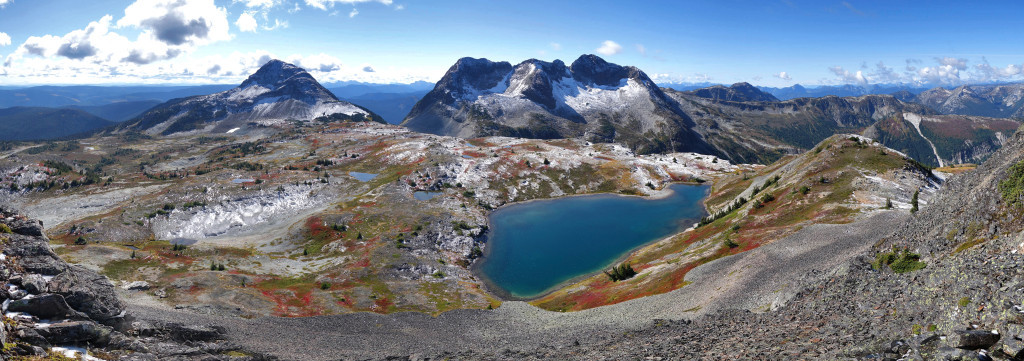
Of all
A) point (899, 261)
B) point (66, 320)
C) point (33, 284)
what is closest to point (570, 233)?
point (899, 261)

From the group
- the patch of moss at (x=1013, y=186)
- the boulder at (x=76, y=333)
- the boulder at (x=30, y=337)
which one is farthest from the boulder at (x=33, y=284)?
the patch of moss at (x=1013, y=186)

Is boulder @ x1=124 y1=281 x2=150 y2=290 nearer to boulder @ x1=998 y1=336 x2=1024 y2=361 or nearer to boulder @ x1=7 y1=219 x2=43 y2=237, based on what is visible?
boulder @ x1=7 y1=219 x2=43 y2=237

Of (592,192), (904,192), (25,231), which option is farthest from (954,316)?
(592,192)

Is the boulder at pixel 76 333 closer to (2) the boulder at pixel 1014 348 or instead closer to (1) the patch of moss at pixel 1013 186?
(2) the boulder at pixel 1014 348

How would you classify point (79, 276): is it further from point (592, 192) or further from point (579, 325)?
point (592, 192)

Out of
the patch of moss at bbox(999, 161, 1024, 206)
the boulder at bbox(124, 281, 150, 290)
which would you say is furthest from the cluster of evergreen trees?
the boulder at bbox(124, 281, 150, 290)
